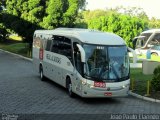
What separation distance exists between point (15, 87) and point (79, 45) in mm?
5230

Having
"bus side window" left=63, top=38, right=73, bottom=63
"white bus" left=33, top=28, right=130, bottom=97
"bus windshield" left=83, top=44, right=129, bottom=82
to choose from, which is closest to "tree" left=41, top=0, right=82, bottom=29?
"bus side window" left=63, top=38, right=73, bottom=63

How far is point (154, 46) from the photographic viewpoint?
40.8m

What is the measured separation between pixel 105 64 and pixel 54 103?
262 centimetres

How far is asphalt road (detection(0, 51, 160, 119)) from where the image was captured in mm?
14156

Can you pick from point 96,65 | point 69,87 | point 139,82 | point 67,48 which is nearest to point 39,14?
point 139,82

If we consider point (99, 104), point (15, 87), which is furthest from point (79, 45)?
point (15, 87)

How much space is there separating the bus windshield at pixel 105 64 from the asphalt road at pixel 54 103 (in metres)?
1.17

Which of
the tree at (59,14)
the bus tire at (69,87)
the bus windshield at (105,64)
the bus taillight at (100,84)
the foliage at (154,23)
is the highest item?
the tree at (59,14)

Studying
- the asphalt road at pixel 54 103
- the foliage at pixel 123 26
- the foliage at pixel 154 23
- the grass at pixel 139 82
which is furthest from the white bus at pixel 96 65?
the foliage at pixel 154 23

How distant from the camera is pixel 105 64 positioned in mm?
15906

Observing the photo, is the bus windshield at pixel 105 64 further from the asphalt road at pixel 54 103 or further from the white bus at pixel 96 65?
the asphalt road at pixel 54 103

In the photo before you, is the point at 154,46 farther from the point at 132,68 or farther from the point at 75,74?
the point at 75,74

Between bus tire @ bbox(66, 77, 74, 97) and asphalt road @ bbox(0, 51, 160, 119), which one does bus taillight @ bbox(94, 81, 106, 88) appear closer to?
asphalt road @ bbox(0, 51, 160, 119)

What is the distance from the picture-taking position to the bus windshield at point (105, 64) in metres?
15.8
